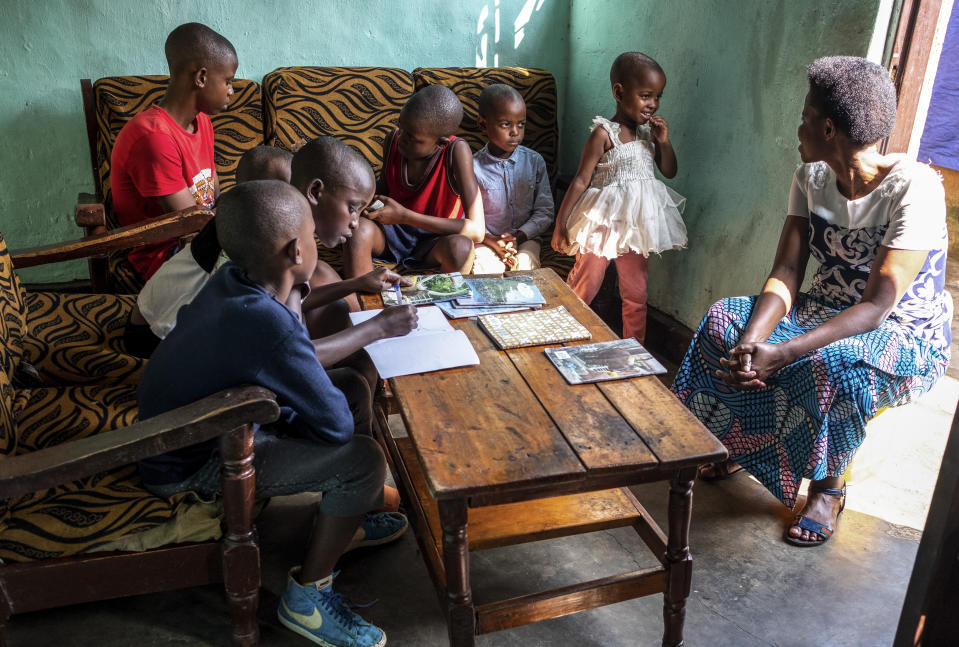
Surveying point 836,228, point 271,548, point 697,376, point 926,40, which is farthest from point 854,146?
point 271,548

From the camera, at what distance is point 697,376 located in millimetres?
2488

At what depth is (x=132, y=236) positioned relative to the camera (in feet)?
8.38

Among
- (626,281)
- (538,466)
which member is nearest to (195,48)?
(626,281)

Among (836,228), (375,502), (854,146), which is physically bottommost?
(375,502)

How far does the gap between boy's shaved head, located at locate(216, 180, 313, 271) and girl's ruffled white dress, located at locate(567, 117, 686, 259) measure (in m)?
1.66

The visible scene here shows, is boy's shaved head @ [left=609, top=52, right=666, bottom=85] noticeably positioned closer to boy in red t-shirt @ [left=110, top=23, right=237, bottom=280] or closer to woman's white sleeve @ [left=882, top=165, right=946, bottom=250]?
woman's white sleeve @ [left=882, top=165, right=946, bottom=250]

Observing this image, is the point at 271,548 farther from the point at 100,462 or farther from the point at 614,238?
the point at 614,238

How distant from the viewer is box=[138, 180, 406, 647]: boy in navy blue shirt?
1635mm

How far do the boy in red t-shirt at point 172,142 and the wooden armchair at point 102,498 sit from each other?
Answer: 742 millimetres

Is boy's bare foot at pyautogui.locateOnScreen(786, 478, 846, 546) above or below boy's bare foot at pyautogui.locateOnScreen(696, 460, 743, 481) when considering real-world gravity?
above

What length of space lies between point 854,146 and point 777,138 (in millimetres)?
664

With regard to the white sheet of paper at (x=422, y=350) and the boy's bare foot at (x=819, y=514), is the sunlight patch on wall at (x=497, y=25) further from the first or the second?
the boy's bare foot at (x=819, y=514)

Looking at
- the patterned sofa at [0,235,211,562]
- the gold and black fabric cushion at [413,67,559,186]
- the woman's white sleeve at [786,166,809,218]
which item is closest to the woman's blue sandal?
the woman's white sleeve at [786,166,809,218]

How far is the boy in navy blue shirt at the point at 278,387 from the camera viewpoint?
163 centimetres
